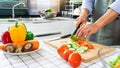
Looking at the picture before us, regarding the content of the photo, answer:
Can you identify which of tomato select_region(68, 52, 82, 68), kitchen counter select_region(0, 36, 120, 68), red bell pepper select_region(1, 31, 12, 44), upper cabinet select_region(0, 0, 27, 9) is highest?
upper cabinet select_region(0, 0, 27, 9)

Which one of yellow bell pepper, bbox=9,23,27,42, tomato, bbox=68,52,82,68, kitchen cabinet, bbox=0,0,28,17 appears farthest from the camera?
kitchen cabinet, bbox=0,0,28,17

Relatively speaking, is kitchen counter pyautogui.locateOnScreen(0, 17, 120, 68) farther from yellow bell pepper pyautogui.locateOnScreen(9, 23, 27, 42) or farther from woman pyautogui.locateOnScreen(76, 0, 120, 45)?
woman pyautogui.locateOnScreen(76, 0, 120, 45)

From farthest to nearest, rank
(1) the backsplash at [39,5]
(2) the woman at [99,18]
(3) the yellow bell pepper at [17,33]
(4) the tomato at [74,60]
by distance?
1. (1) the backsplash at [39,5]
2. (2) the woman at [99,18]
3. (3) the yellow bell pepper at [17,33]
4. (4) the tomato at [74,60]

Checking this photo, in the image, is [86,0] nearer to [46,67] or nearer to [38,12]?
[46,67]

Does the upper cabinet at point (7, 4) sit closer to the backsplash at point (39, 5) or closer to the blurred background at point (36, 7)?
the blurred background at point (36, 7)

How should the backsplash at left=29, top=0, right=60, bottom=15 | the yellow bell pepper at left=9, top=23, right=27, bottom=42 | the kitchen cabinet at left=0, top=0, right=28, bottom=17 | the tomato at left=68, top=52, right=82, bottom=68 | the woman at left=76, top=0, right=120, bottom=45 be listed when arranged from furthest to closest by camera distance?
the backsplash at left=29, top=0, right=60, bottom=15 → the kitchen cabinet at left=0, top=0, right=28, bottom=17 → the woman at left=76, top=0, right=120, bottom=45 → the yellow bell pepper at left=9, top=23, right=27, bottom=42 → the tomato at left=68, top=52, right=82, bottom=68

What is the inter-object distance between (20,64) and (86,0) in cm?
90

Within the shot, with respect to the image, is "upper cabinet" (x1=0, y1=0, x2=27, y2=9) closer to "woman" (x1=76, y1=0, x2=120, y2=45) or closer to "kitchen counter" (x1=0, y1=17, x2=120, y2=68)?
"woman" (x1=76, y1=0, x2=120, y2=45)

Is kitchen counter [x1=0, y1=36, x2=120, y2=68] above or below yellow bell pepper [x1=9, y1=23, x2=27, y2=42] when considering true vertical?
below

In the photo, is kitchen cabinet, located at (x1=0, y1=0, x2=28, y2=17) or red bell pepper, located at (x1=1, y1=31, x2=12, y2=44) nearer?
red bell pepper, located at (x1=1, y1=31, x2=12, y2=44)

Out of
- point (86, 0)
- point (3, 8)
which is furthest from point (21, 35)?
point (3, 8)

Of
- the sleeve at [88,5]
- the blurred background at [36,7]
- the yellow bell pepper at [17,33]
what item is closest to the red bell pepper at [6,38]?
the yellow bell pepper at [17,33]

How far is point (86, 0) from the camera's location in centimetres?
137

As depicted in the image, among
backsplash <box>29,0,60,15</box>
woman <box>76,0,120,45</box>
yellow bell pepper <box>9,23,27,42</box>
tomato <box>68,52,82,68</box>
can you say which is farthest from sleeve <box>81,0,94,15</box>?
backsplash <box>29,0,60,15</box>
